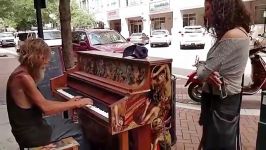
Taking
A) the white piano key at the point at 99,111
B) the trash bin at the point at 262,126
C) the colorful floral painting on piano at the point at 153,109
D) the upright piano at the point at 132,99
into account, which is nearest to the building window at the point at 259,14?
the trash bin at the point at 262,126

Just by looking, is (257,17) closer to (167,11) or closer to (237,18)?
(167,11)

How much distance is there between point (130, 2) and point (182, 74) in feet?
94.5

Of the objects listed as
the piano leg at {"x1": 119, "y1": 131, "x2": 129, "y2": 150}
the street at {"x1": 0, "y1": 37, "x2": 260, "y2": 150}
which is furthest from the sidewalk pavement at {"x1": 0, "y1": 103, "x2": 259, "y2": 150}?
the piano leg at {"x1": 119, "y1": 131, "x2": 129, "y2": 150}

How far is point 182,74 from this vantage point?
10.8 meters

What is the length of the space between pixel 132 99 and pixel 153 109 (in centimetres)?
32

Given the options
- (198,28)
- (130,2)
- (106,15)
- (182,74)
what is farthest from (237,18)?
(106,15)

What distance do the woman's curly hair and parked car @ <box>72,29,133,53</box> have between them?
8.42 metres

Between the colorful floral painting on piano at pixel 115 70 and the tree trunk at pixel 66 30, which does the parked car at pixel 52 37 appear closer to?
the tree trunk at pixel 66 30

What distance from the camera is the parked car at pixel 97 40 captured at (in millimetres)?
11430

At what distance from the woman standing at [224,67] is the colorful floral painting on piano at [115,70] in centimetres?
71

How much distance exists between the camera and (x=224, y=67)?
2738mm

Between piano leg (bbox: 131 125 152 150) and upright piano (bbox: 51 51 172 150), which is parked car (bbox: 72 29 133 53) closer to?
upright piano (bbox: 51 51 172 150)

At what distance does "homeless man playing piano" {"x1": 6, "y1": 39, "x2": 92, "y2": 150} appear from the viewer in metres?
2.77

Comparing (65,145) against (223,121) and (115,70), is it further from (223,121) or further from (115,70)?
(223,121)
